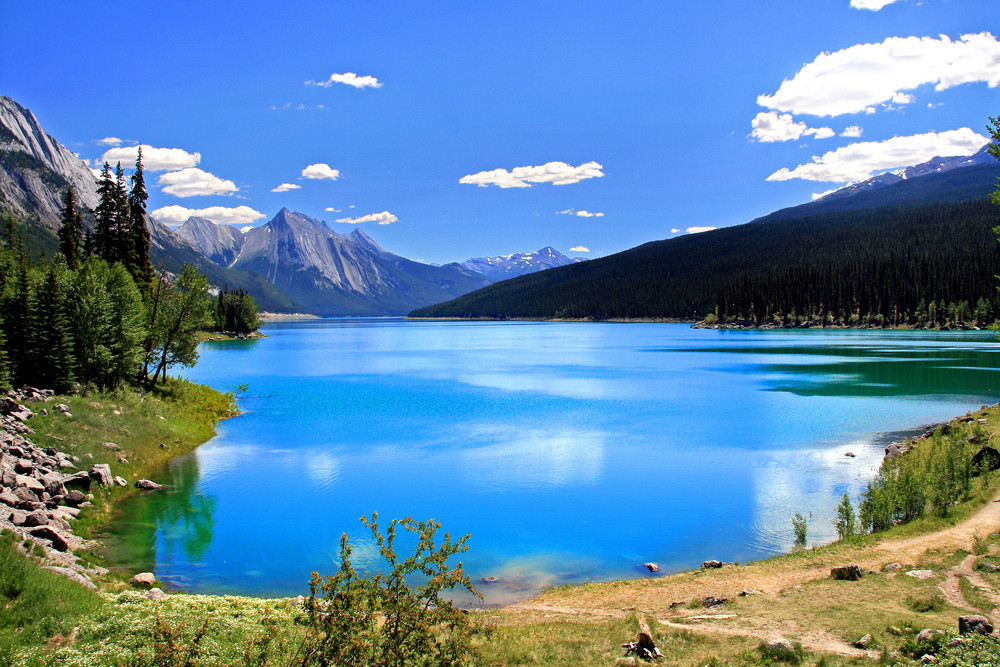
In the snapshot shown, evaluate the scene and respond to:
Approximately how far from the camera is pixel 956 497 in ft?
58.0

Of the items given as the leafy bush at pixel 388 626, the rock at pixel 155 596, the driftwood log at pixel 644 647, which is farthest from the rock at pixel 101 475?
the driftwood log at pixel 644 647

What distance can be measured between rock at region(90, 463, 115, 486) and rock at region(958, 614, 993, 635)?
79.8ft

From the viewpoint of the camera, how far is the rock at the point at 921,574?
1180 cm

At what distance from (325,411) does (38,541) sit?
29.0m

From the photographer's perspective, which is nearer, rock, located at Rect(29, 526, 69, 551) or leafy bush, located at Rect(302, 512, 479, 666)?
leafy bush, located at Rect(302, 512, 479, 666)

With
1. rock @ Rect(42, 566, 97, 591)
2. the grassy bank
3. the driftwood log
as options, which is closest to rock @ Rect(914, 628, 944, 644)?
the grassy bank

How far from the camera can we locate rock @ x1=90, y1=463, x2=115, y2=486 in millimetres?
21092

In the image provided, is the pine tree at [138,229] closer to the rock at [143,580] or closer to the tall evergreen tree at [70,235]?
the tall evergreen tree at [70,235]

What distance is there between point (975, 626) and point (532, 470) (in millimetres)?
19010

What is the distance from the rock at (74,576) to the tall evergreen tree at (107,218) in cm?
4952

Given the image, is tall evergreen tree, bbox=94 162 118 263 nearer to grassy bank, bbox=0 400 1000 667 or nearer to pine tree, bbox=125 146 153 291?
pine tree, bbox=125 146 153 291

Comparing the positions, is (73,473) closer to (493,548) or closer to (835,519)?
(493,548)

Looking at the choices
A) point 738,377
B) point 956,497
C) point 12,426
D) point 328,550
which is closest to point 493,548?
point 328,550

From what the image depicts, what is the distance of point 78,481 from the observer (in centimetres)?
2003
